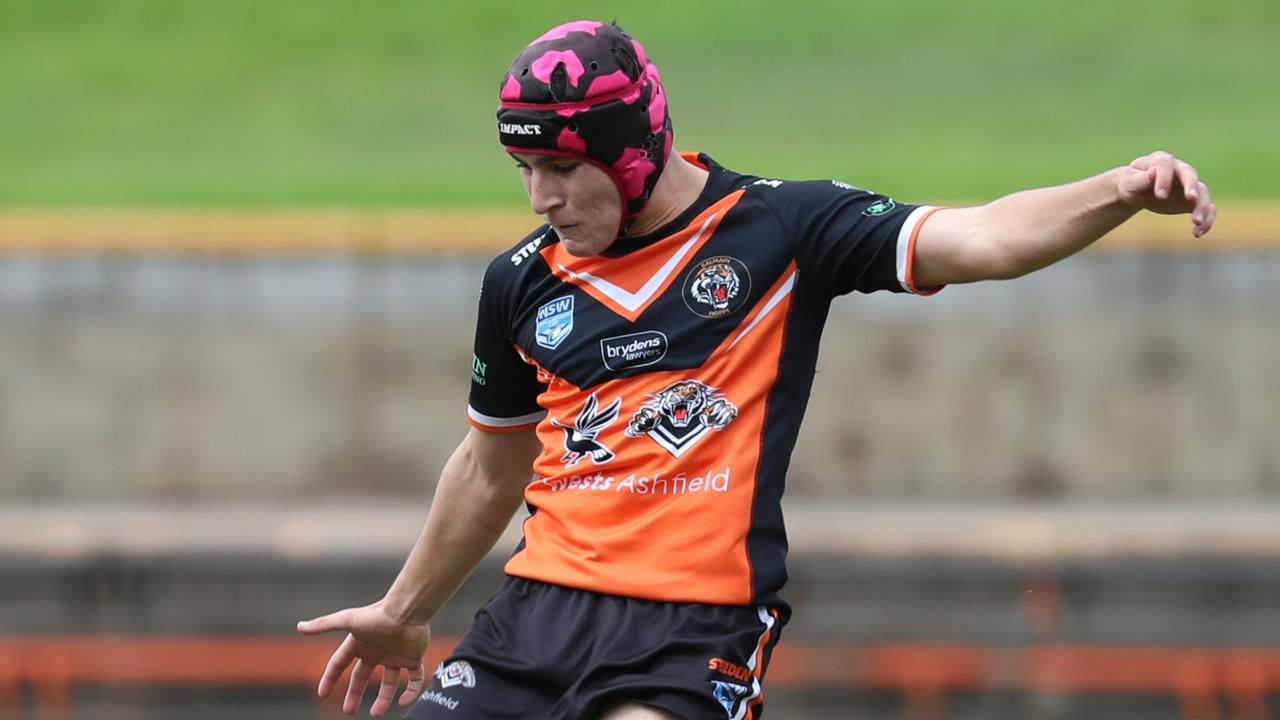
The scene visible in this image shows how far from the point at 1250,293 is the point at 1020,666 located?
10.6 feet

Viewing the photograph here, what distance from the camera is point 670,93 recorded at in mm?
24672

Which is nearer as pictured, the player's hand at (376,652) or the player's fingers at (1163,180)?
the player's fingers at (1163,180)

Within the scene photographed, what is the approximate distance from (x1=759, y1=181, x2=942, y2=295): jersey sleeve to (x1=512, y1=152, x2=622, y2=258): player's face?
40cm

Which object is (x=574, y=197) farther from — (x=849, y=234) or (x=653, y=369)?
(x=849, y=234)

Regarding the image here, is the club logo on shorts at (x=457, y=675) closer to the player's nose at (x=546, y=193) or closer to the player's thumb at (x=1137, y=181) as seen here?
the player's nose at (x=546, y=193)

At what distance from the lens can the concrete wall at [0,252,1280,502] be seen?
47.3 ft

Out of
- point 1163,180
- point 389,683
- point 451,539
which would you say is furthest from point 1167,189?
point 389,683

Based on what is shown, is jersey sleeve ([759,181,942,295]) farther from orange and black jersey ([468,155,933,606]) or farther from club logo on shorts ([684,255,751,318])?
club logo on shorts ([684,255,751,318])

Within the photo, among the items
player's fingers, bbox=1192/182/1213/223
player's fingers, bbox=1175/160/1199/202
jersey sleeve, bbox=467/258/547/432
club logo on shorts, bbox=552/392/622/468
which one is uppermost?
player's fingers, bbox=1175/160/1199/202

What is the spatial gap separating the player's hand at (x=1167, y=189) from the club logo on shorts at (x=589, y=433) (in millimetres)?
1285

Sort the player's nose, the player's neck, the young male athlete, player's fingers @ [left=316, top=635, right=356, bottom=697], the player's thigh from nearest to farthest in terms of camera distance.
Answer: the player's thigh < the young male athlete < the player's nose < the player's neck < player's fingers @ [left=316, top=635, right=356, bottom=697]

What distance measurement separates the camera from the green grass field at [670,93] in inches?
861

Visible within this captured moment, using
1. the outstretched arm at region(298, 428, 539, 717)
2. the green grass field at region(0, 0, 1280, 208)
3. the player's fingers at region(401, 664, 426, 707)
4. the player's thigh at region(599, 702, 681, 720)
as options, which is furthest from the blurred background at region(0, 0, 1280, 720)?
the player's thigh at region(599, 702, 681, 720)

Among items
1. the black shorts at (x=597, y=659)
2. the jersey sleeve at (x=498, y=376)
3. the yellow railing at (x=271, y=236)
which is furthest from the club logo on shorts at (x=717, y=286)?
the yellow railing at (x=271, y=236)
